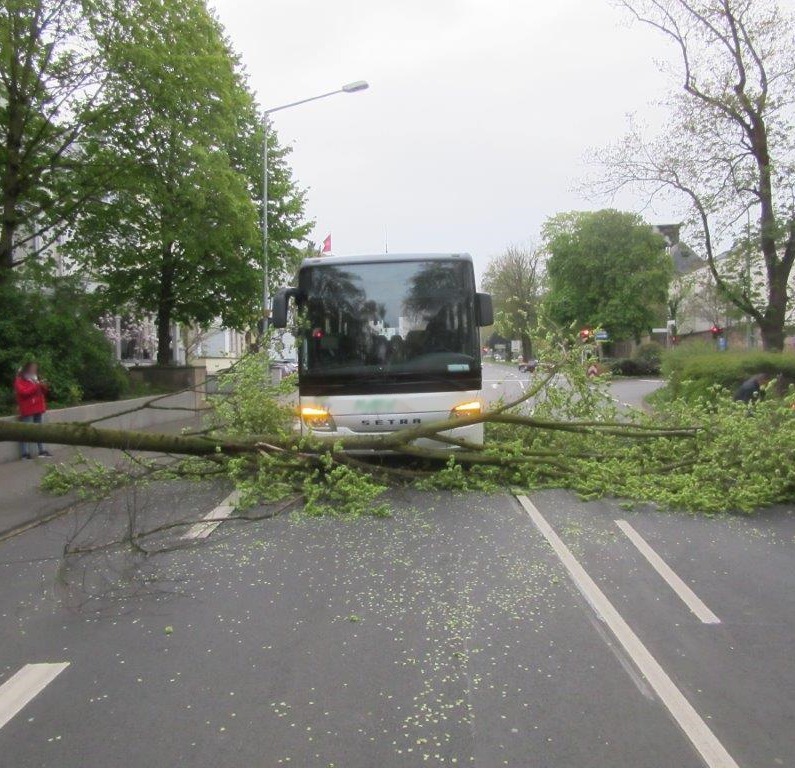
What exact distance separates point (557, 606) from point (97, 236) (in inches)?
714

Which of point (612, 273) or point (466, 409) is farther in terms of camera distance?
point (612, 273)

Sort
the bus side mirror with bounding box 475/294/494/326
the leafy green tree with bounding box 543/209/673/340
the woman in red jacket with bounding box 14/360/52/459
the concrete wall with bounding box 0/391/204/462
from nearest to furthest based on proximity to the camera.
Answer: the bus side mirror with bounding box 475/294/494/326 < the woman in red jacket with bounding box 14/360/52/459 < the concrete wall with bounding box 0/391/204/462 < the leafy green tree with bounding box 543/209/673/340

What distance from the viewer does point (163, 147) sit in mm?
17422

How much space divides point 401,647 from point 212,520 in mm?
3457

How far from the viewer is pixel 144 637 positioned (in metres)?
4.77

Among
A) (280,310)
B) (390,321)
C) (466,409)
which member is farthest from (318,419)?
(466,409)

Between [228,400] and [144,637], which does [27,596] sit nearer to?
[144,637]

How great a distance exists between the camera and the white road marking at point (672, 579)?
5027 mm

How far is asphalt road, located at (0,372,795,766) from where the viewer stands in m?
3.45

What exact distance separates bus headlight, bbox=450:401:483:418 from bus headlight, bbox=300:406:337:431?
1.48 m

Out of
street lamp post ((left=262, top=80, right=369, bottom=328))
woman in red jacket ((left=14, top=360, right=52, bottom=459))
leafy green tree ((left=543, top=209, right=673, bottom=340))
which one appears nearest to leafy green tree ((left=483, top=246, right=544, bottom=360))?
leafy green tree ((left=543, top=209, right=673, bottom=340))

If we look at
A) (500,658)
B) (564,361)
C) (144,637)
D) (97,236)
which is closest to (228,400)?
(564,361)

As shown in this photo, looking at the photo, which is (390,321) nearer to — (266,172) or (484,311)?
(484,311)

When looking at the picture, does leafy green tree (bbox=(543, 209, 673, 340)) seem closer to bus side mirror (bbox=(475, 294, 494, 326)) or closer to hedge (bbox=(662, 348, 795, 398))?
hedge (bbox=(662, 348, 795, 398))
